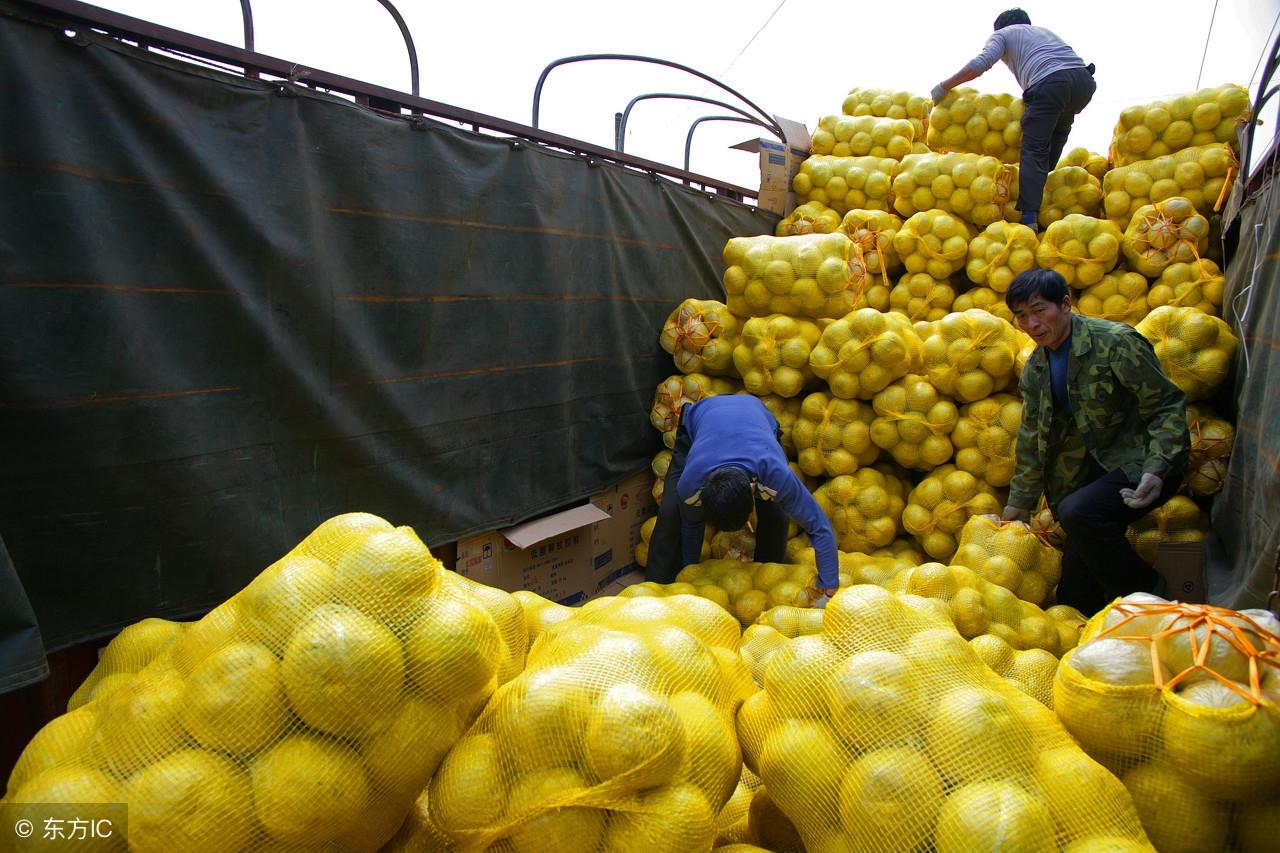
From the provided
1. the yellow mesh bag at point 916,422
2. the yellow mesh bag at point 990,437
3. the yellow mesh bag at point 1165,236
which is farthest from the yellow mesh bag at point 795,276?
the yellow mesh bag at point 1165,236

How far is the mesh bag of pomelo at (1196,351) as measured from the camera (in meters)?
2.79

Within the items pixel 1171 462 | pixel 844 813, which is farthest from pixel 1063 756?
pixel 1171 462

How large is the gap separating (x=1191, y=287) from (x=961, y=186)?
135 centimetres

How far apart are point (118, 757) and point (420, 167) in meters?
2.28

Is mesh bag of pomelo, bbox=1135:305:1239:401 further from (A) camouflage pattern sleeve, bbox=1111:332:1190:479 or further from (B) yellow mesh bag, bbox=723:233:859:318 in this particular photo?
(B) yellow mesh bag, bbox=723:233:859:318

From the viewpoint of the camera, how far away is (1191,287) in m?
3.43

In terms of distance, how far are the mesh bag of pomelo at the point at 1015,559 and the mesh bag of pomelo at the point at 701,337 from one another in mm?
1685

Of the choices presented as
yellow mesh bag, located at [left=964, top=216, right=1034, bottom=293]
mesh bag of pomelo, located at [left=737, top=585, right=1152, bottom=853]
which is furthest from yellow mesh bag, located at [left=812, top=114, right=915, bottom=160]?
mesh bag of pomelo, located at [left=737, top=585, right=1152, bottom=853]

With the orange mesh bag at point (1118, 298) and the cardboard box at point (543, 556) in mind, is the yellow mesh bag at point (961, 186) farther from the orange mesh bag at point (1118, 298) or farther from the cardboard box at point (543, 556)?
the cardboard box at point (543, 556)

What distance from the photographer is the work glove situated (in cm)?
235

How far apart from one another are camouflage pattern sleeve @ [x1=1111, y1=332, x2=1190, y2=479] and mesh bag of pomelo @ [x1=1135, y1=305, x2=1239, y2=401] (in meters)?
0.52

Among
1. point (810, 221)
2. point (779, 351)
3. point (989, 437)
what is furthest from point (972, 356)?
point (810, 221)

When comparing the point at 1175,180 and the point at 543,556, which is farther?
the point at 1175,180

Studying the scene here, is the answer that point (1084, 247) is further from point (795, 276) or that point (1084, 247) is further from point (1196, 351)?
point (795, 276)
